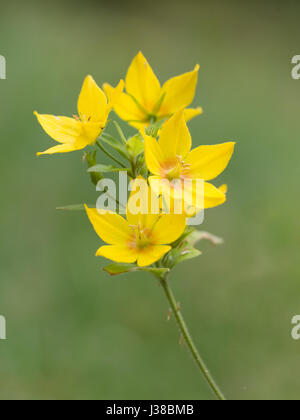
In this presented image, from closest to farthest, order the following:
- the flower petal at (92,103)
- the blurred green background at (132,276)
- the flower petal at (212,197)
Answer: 1. the flower petal at (212,197)
2. the flower petal at (92,103)
3. the blurred green background at (132,276)

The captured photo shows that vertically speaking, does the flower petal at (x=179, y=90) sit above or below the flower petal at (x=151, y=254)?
above

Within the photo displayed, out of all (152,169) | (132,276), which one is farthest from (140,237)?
(132,276)

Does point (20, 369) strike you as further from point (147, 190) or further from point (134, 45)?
point (134, 45)

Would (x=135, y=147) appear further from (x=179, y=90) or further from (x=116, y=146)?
Result: (x=179, y=90)

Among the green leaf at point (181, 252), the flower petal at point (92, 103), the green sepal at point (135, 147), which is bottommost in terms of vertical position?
the green leaf at point (181, 252)

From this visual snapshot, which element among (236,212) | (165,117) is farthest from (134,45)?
(165,117)

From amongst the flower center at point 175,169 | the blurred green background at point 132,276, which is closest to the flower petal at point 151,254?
the flower center at point 175,169

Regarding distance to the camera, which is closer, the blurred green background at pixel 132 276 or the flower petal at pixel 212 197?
the flower petal at pixel 212 197

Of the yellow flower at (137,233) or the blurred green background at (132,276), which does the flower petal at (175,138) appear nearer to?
the yellow flower at (137,233)
